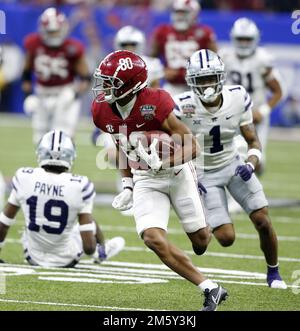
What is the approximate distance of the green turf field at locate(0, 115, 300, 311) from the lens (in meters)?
6.46

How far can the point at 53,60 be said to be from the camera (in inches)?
502

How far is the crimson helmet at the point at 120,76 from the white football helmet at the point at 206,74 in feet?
2.30

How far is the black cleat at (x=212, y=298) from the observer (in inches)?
240

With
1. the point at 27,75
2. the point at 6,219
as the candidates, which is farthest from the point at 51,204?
the point at 27,75

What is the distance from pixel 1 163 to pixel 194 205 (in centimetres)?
872

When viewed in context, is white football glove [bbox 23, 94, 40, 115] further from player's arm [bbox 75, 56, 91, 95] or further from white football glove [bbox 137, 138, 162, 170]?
white football glove [bbox 137, 138, 162, 170]

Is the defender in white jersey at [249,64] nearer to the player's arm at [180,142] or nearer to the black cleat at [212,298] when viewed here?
the player's arm at [180,142]

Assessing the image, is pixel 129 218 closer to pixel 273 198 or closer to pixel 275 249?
pixel 273 198

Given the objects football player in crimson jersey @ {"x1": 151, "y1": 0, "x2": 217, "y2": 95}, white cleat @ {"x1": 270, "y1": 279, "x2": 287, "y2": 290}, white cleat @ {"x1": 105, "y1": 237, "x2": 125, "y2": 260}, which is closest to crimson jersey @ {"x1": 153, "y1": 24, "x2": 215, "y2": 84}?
football player in crimson jersey @ {"x1": 151, "y1": 0, "x2": 217, "y2": 95}

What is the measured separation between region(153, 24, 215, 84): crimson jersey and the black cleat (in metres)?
6.27

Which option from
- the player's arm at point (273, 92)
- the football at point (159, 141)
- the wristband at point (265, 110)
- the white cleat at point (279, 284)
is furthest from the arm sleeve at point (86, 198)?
the wristband at point (265, 110)

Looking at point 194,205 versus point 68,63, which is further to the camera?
point 68,63
